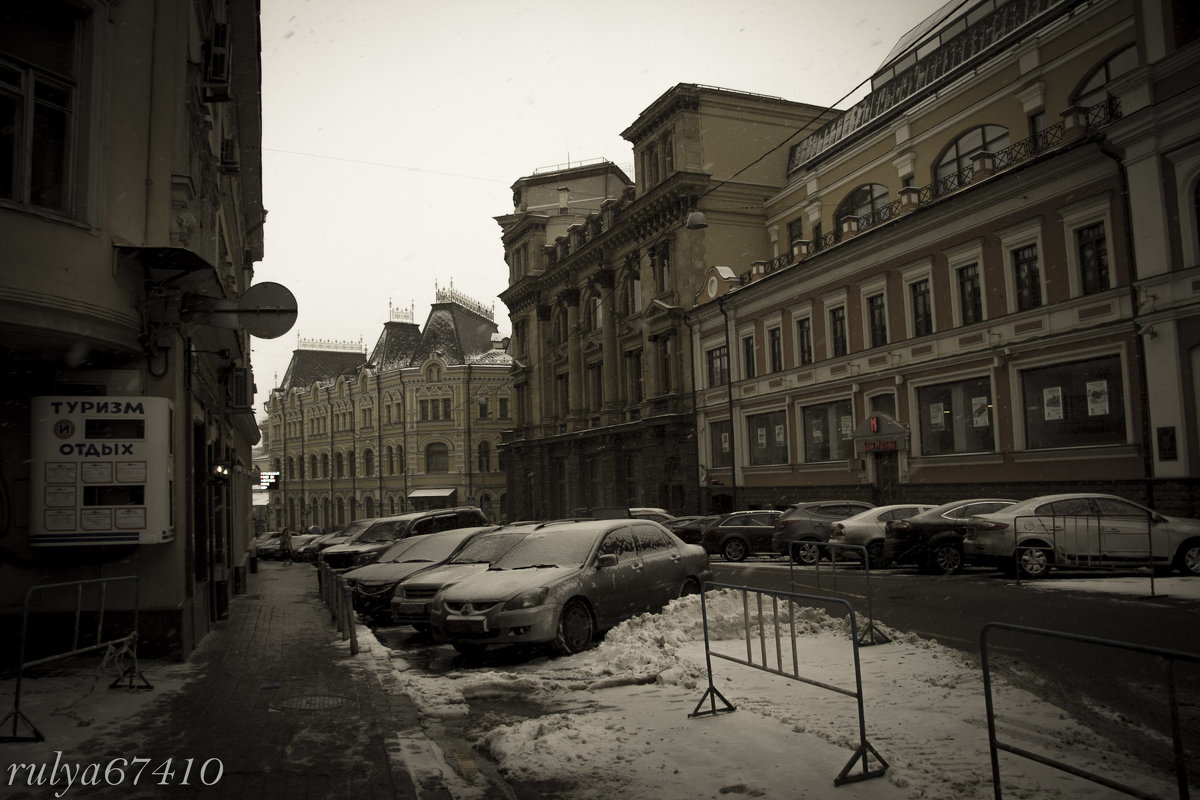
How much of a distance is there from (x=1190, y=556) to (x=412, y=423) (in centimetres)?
6465

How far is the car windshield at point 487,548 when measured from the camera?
14.6 meters

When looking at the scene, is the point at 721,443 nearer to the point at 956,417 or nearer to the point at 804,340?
the point at 804,340

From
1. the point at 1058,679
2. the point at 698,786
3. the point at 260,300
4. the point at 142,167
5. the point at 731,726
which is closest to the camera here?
the point at 698,786

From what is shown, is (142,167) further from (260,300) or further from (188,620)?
(188,620)

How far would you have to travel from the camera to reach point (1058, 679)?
8.14m

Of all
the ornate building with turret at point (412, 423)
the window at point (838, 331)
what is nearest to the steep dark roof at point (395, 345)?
the ornate building with turret at point (412, 423)

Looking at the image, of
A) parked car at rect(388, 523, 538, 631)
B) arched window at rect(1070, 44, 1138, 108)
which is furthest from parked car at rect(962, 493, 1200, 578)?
arched window at rect(1070, 44, 1138, 108)

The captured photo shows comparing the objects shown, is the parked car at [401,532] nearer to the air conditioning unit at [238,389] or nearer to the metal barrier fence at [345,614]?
the air conditioning unit at [238,389]

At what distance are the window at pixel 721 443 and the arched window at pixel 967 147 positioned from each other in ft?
41.3

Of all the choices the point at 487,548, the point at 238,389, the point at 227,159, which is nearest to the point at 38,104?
the point at 227,159

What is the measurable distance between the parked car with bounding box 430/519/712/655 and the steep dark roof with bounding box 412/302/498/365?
65284 mm

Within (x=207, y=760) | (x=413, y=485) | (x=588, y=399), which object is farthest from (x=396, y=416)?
(x=207, y=760)

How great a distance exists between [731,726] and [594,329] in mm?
44705

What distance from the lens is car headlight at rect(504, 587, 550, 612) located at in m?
10.5
